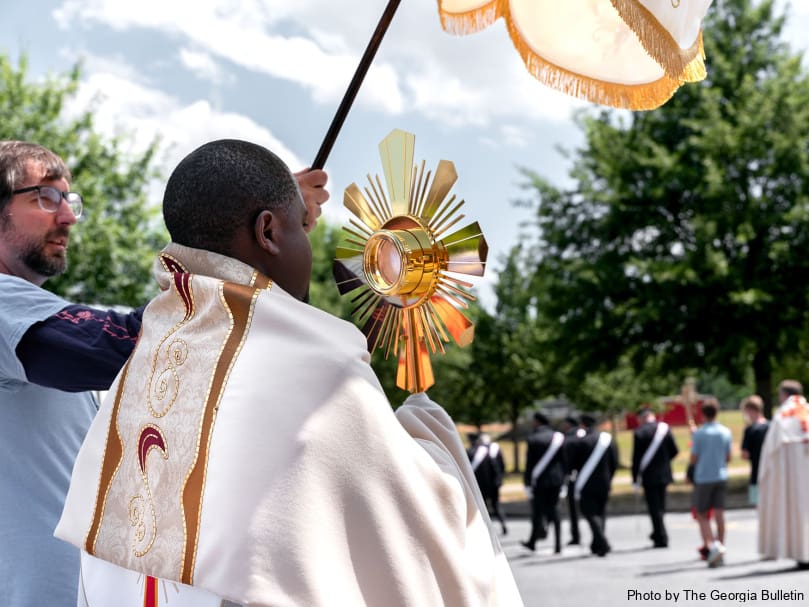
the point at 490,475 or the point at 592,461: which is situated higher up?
the point at 592,461

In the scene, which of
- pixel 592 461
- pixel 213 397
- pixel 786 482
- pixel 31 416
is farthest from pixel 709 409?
pixel 213 397

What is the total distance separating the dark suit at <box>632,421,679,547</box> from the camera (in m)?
13.6

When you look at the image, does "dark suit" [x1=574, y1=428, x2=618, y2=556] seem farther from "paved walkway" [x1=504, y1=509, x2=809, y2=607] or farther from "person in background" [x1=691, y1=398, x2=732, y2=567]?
"person in background" [x1=691, y1=398, x2=732, y2=567]

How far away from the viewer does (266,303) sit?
69.9 inches

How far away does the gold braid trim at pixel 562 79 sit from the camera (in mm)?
2734

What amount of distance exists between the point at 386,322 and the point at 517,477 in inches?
1385

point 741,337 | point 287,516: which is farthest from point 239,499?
point 741,337

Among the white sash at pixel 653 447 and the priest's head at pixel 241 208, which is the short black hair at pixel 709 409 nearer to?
the white sash at pixel 653 447

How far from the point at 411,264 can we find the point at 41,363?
94cm

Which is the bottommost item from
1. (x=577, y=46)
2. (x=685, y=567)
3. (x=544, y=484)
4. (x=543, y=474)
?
(x=685, y=567)

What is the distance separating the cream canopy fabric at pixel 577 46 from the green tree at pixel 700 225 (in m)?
18.2

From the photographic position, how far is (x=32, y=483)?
2514 mm

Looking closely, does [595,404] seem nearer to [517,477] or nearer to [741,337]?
[517,477]

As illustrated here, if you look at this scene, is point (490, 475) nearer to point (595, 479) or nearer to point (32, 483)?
point (595, 479)
